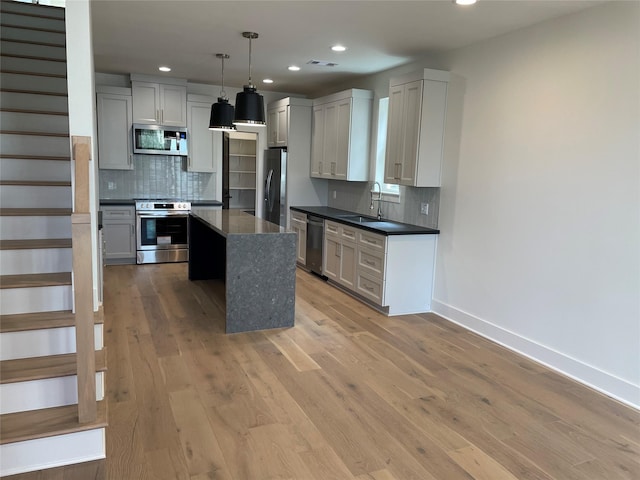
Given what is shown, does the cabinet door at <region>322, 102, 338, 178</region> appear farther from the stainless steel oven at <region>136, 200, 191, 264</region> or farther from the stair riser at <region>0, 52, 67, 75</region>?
the stair riser at <region>0, 52, 67, 75</region>

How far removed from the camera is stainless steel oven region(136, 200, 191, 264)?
6438 millimetres

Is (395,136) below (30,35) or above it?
below

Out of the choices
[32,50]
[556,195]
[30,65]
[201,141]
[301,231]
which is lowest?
[301,231]

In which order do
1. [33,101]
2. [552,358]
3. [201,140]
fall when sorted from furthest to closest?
1. [201,140]
2. [33,101]
3. [552,358]

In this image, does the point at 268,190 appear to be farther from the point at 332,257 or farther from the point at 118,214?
the point at 118,214

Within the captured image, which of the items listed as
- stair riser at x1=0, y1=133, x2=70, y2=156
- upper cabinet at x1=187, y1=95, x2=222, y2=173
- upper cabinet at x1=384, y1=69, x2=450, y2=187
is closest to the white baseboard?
upper cabinet at x1=384, y1=69, x2=450, y2=187

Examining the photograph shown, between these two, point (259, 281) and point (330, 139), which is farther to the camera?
point (330, 139)

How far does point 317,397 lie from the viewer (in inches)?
118

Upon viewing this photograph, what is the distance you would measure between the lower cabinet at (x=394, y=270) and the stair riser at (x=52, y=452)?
302 centimetres

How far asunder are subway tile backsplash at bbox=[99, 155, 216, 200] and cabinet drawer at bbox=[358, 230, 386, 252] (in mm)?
3294

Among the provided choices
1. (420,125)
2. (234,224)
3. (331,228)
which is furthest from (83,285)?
(331,228)

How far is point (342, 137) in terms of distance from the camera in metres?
6.02

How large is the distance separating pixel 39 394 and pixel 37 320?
421mm

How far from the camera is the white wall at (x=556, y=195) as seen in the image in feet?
10.1
